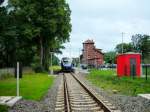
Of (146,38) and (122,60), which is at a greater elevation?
(146,38)

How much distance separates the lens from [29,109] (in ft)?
60.8

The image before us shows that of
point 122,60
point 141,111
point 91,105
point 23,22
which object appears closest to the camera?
point 141,111

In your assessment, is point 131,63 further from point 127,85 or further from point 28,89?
point 28,89

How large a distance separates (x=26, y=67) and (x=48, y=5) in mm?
11015

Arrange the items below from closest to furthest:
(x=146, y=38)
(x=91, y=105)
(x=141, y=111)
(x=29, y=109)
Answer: (x=141, y=111)
(x=29, y=109)
(x=91, y=105)
(x=146, y=38)

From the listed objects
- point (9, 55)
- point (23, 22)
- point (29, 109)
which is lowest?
→ point (29, 109)

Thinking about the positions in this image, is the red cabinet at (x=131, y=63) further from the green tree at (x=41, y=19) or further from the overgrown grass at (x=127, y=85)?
the green tree at (x=41, y=19)

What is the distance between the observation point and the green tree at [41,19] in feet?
244

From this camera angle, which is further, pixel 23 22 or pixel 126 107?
pixel 23 22

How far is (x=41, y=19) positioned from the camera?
74.7 m

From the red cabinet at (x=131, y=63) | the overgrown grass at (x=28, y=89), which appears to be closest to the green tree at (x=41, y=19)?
the red cabinet at (x=131, y=63)

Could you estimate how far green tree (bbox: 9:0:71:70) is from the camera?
74312 millimetres

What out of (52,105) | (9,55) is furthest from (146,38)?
(52,105)

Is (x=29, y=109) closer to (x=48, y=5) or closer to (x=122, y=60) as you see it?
(x=122, y=60)
